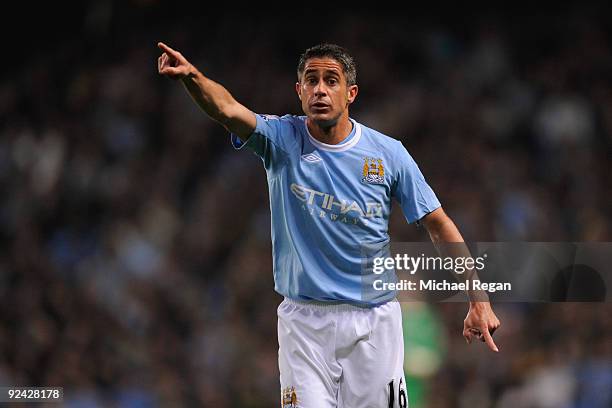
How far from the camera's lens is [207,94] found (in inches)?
171

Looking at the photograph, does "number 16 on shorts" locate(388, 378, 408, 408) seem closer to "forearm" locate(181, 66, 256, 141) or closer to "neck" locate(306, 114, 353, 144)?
"neck" locate(306, 114, 353, 144)

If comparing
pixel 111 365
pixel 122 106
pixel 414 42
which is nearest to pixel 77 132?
pixel 122 106

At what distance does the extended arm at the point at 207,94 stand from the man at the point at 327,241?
1 centimetres

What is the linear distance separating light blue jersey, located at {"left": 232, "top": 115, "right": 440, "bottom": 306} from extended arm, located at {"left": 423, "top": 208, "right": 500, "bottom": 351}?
0.32 metres

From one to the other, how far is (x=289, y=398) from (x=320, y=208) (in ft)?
2.95

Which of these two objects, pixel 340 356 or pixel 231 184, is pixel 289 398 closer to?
pixel 340 356

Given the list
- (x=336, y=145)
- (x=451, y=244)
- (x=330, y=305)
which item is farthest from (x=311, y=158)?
(x=451, y=244)

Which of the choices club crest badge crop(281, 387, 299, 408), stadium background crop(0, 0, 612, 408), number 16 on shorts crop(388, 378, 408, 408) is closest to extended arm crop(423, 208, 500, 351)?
number 16 on shorts crop(388, 378, 408, 408)

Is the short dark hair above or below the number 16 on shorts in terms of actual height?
above

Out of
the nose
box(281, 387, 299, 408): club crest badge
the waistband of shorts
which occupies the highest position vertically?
the nose

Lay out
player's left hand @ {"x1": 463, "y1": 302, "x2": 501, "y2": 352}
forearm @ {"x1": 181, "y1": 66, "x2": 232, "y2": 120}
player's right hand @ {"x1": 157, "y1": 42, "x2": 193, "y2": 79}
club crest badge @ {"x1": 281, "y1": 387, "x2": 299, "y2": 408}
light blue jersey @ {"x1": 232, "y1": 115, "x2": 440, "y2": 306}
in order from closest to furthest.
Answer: player's right hand @ {"x1": 157, "y1": 42, "x2": 193, "y2": 79} → forearm @ {"x1": 181, "y1": 66, "x2": 232, "y2": 120} → club crest badge @ {"x1": 281, "y1": 387, "x2": 299, "y2": 408} → light blue jersey @ {"x1": 232, "y1": 115, "x2": 440, "y2": 306} → player's left hand @ {"x1": 463, "y1": 302, "x2": 501, "y2": 352}

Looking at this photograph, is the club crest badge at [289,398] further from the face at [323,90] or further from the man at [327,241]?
the face at [323,90]

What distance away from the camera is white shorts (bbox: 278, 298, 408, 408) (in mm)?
4637

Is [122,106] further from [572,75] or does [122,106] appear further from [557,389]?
[557,389]
